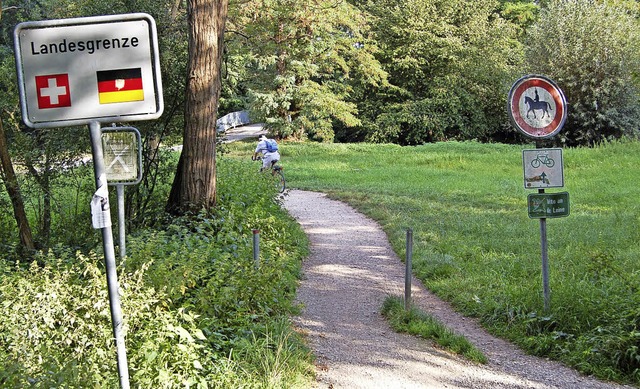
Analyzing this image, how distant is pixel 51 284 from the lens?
531 centimetres

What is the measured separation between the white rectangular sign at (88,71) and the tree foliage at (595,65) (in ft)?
112

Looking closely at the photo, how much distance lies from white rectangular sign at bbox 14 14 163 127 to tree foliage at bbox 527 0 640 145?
34265 mm

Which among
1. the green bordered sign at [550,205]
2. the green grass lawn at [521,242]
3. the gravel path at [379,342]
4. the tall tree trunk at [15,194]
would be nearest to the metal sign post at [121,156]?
the gravel path at [379,342]

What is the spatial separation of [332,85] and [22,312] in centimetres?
3713

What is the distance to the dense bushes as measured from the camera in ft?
15.1

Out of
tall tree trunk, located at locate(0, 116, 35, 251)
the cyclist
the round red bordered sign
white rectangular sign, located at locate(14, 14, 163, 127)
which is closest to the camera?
white rectangular sign, located at locate(14, 14, 163, 127)

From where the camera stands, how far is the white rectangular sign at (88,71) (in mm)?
3242

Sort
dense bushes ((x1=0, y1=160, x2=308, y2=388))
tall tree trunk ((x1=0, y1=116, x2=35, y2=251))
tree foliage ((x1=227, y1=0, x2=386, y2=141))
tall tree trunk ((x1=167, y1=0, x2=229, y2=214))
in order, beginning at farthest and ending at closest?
tree foliage ((x1=227, y1=0, x2=386, y2=141)) → tall tree trunk ((x1=167, y1=0, x2=229, y2=214)) → tall tree trunk ((x1=0, y1=116, x2=35, y2=251)) → dense bushes ((x1=0, y1=160, x2=308, y2=388))

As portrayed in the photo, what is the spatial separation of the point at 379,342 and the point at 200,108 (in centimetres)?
494

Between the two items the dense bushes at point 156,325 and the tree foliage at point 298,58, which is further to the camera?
the tree foliage at point 298,58

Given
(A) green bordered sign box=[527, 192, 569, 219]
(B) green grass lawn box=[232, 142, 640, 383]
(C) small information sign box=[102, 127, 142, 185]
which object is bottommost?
(B) green grass lawn box=[232, 142, 640, 383]

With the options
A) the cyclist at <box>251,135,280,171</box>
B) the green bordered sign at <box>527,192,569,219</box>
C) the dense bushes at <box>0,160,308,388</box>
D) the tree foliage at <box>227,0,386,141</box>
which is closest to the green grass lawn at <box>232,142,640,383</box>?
the green bordered sign at <box>527,192,569,219</box>

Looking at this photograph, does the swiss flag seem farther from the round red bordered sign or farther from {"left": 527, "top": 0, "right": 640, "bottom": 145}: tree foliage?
{"left": 527, "top": 0, "right": 640, "bottom": 145}: tree foliage

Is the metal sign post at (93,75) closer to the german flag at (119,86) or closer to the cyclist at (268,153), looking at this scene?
the german flag at (119,86)
